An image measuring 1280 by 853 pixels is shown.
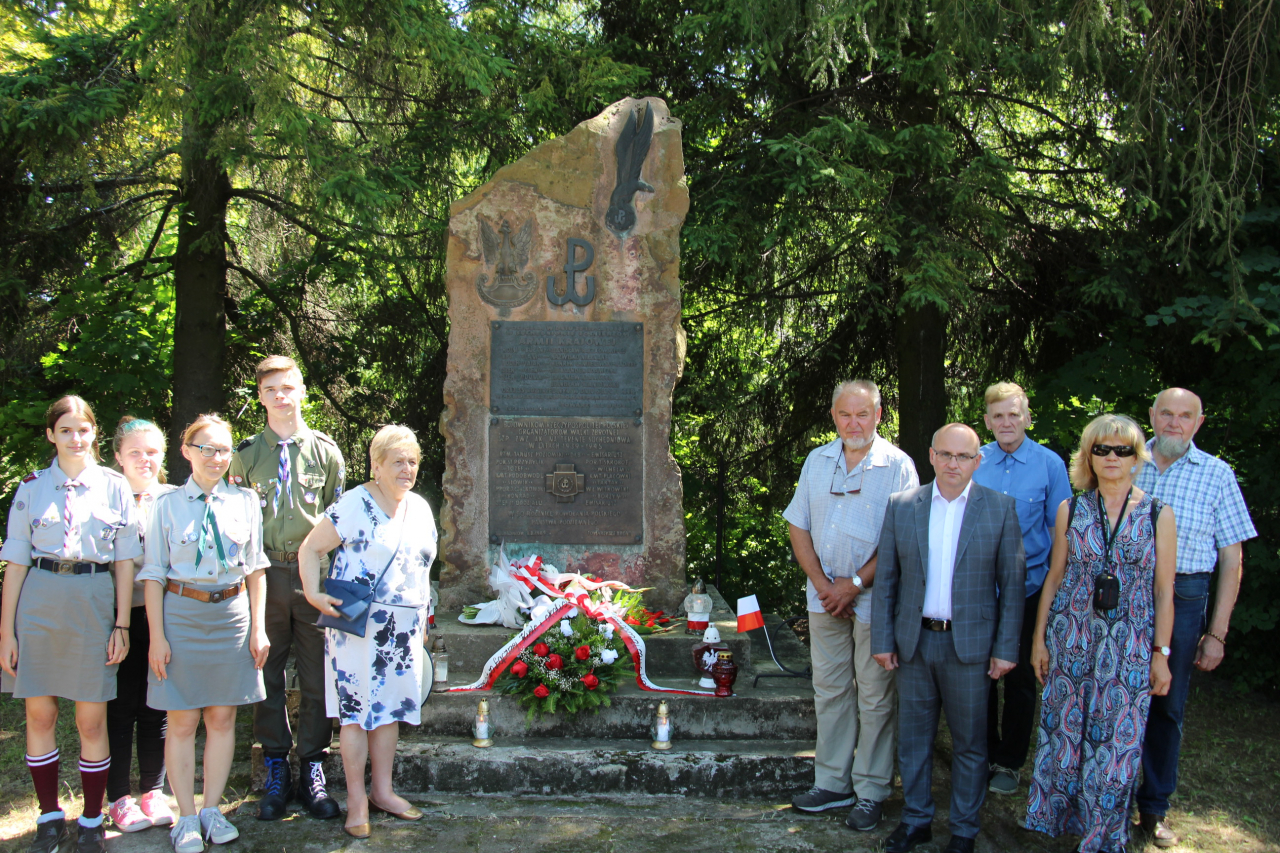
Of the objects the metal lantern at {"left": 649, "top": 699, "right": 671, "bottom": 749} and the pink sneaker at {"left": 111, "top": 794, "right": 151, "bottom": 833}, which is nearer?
the pink sneaker at {"left": 111, "top": 794, "right": 151, "bottom": 833}

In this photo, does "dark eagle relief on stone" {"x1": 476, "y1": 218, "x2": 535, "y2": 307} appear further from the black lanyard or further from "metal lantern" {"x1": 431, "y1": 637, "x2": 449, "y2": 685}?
the black lanyard

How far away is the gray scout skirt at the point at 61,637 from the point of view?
3.54m

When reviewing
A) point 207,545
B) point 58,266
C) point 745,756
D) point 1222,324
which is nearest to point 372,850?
point 207,545

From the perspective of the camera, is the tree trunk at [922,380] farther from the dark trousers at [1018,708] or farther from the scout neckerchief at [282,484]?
the scout neckerchief at [282,484]

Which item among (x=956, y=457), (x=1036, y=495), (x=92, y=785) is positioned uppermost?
(x=956, y=457)

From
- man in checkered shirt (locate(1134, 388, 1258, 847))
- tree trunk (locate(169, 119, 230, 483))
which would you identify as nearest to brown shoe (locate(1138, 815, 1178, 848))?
man in checkered shirt (locate(1134, 388, 1258, 847))

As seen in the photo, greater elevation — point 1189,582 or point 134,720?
point 1189,582

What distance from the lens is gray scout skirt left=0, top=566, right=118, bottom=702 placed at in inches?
139

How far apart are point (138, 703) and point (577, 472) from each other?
2318 mm

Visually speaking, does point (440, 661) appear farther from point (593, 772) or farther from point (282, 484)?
point (282, 484)

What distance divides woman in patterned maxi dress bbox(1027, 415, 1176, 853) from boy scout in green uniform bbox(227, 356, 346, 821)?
9.49ft

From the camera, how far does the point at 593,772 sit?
4.13m

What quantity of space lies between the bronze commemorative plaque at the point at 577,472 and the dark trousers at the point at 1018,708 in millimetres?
1977

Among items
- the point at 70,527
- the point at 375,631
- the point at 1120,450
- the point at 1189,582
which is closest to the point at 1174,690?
the point at 1189,582
